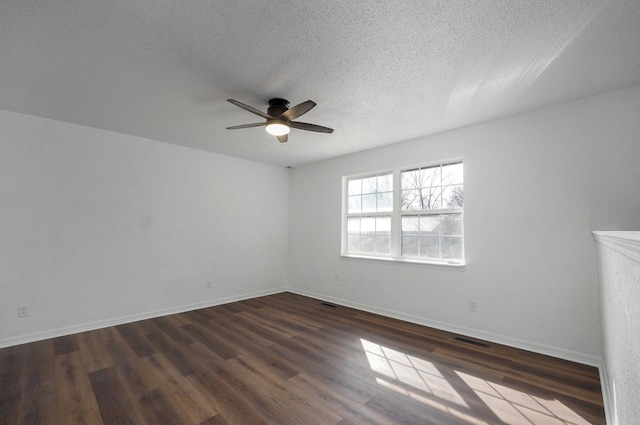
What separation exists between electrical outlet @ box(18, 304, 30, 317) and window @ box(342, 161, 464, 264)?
4149mm

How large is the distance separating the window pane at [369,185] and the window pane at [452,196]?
3.80ft

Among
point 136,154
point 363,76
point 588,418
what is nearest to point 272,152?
point 136,154

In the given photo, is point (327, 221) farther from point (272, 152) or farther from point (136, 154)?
point (136, 154)

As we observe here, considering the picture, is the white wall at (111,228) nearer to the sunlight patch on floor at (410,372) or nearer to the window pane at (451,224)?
the sunlight patch on floor at (410,372)

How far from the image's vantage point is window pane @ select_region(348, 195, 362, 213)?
188 inches

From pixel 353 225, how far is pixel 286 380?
294cm

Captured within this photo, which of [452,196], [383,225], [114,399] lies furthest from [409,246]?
[114,399]

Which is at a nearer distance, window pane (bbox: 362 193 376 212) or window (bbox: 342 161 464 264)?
window (bbox: 342 161 464 264)

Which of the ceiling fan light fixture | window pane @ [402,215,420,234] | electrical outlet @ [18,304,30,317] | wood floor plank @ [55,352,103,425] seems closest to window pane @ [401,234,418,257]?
window pane @ [402,215,420,234]

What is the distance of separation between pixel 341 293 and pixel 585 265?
10.3ft

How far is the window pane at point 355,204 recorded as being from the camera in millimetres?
4781

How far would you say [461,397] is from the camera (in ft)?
6.84

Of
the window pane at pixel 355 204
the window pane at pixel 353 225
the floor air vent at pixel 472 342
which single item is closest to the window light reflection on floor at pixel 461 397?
the floor air vent at pixel 472 342

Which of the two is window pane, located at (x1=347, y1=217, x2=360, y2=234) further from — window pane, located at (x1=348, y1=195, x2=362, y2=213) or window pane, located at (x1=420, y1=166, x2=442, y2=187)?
window pane, located at (x1=420, y1=166, x2=442, y2=187)
